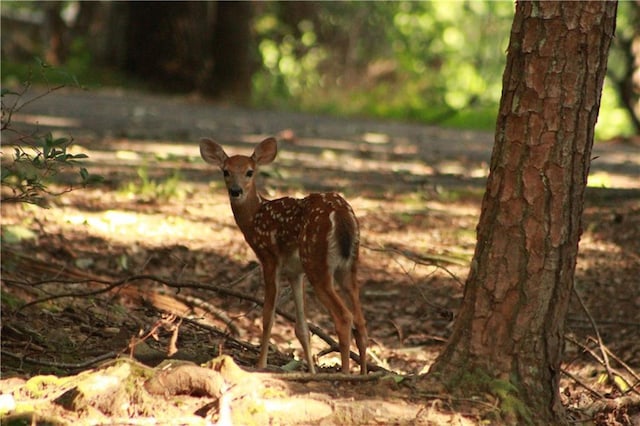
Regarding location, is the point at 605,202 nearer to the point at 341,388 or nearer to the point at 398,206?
the point at 398,206

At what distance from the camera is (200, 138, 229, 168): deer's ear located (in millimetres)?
6621

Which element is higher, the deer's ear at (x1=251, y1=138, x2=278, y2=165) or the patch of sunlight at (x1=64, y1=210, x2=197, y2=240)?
the deer's ear at (x1=251, y1=138, x2=278, y2=165)

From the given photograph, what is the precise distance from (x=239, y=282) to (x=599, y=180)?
19.1 ft

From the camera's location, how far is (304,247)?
5.39 m

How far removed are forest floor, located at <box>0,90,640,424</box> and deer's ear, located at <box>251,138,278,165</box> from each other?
782 mm

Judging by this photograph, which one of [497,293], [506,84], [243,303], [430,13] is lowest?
[243,303]

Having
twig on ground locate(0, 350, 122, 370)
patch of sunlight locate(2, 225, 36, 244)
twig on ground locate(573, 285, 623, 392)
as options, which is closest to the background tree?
patch of sunlight locate(2, 225, 36, 244)

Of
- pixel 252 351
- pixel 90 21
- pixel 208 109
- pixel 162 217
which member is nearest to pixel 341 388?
pixel 252 351

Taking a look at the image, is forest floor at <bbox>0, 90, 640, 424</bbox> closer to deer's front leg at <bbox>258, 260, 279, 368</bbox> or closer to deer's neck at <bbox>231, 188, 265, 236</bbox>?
deer's front leg at <bbox>258, 260, 279, 368</bbox>

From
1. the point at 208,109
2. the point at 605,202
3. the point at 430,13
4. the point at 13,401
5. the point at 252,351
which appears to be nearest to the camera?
the point at 13,401

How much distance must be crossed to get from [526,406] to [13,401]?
220 cm

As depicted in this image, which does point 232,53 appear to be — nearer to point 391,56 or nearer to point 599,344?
point 391,56

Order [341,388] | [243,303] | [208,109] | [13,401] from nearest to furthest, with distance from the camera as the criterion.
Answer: [13,401] < [341,388] < [243,303] < [208,109]

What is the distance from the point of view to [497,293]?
5043 mm
